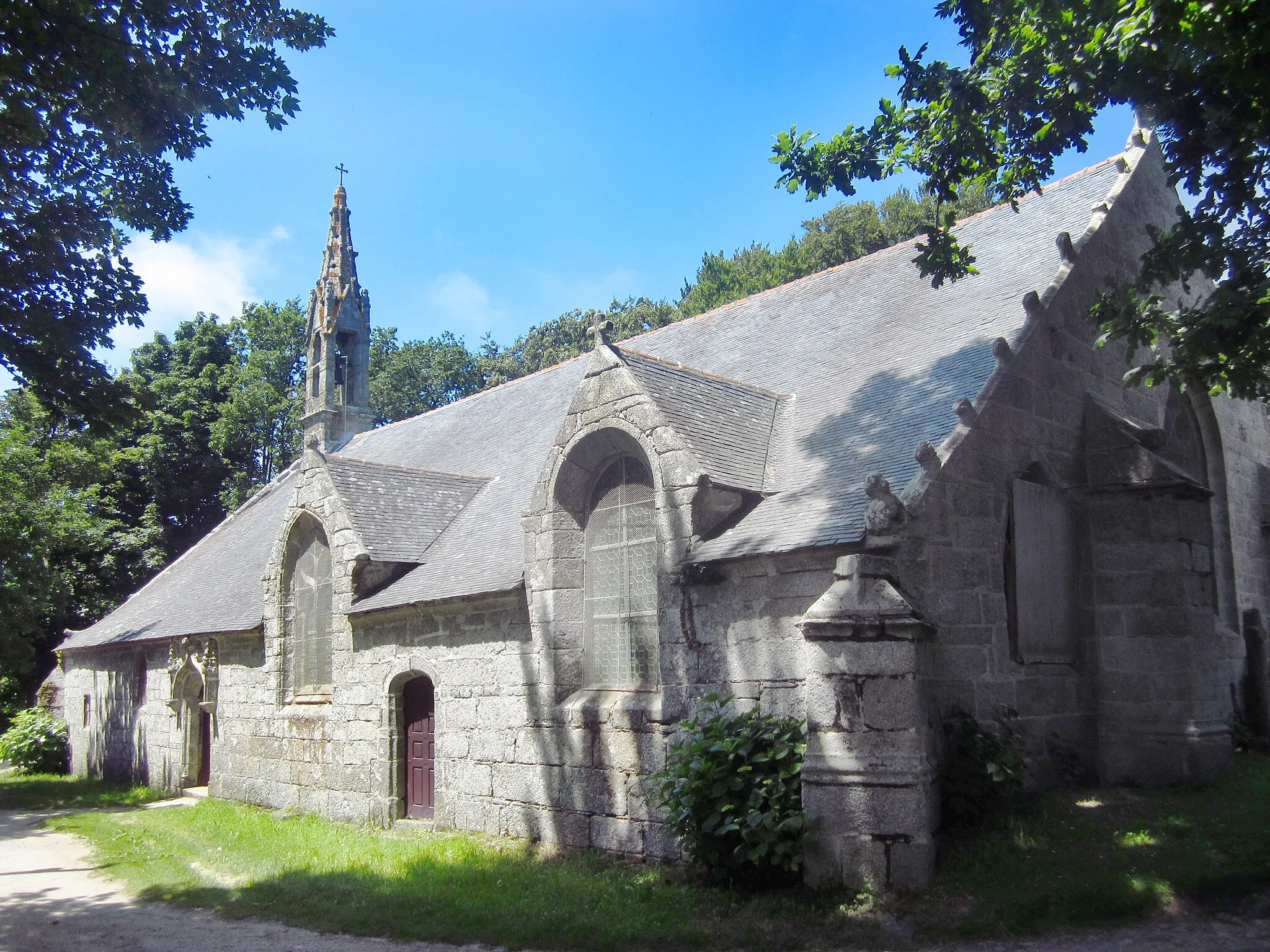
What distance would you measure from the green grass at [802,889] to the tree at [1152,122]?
354cm

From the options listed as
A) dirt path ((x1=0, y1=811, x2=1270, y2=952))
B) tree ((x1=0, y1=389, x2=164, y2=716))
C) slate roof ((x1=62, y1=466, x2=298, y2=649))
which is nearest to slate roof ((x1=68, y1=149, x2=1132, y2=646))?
slate roof ((x1=62, y1=466, x2=298, y2=649))

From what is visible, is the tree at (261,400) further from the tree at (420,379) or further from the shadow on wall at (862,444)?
the shadow on wall at (862,444)

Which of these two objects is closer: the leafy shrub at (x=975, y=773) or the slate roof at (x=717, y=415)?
the leafy shrub at (x=975, y=773)

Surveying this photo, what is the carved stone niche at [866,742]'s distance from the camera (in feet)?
23.8

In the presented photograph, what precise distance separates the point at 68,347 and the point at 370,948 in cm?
544

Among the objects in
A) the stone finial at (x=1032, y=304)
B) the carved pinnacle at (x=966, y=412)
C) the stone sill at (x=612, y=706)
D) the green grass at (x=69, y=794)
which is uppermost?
the stone finial at (x=1032, y=304)

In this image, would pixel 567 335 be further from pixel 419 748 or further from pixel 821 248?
pixel 419 748

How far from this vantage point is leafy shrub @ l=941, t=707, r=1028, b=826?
7.92 m

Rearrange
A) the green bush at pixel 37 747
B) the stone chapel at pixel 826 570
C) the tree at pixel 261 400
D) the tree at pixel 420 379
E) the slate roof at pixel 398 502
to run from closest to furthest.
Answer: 1. the stone chapel at pixel 826 570
2. the slate roof at pixel 398 502
3. the green bush at pixel 37 747
4. the tree at pixel 261 400
5. the tree at pixel 420 379

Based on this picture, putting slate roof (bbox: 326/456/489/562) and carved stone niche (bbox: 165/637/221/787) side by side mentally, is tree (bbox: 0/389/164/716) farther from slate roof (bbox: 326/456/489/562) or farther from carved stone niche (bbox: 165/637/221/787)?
slate roof (bbox: 326/456/489/562)

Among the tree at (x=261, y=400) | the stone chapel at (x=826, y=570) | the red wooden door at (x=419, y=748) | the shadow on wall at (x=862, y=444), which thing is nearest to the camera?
the stone chapel at (x=826, y=570)

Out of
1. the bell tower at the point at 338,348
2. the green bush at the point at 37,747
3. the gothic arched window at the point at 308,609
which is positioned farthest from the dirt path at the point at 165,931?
the bell tower at the point at 338,348

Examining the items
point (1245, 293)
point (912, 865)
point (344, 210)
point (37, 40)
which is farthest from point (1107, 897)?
point (344, 210)

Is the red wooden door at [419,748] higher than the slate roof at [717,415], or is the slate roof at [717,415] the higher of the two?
the slate roof at [717,415]
